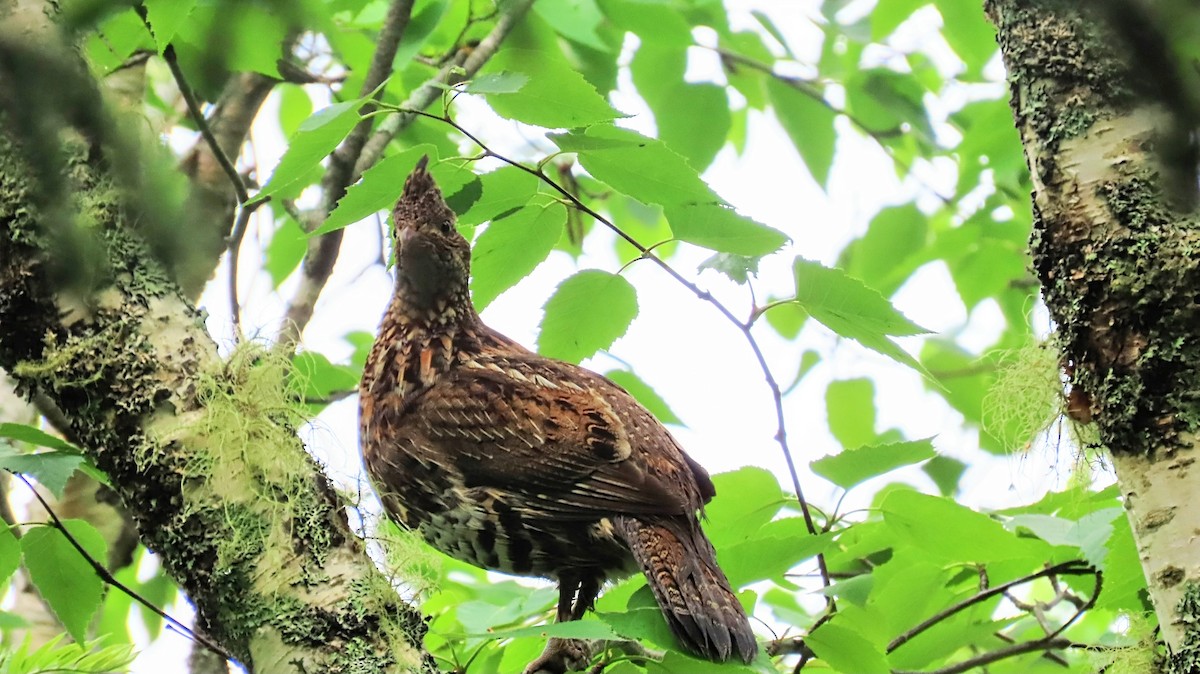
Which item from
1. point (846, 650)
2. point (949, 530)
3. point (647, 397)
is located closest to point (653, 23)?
point (647, 397)

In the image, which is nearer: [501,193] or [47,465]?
[47,465]

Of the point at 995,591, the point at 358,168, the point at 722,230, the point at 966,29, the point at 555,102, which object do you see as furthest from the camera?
the point at 966,29

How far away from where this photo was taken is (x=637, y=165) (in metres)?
2.17

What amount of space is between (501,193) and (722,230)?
1.58 feet

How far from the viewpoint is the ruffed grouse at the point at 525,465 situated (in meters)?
2.47

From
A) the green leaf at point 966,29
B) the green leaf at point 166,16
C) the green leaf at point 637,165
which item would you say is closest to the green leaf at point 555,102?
the green leaf at point 637,165

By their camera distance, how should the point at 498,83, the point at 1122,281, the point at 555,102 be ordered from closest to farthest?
the point at 1122,281 → the point at 498,83 → the point at 555,102

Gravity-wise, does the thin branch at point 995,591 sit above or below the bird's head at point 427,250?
below

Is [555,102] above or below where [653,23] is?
below

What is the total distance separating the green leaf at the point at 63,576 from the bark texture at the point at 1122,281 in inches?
79.2

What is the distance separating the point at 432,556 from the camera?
2.33 m

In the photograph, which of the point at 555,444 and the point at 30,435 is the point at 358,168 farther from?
the point at 30,435

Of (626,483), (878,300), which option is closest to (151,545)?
(626,483)

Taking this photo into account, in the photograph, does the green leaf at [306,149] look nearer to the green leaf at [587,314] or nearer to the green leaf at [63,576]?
the green leaf at [587,314]
